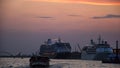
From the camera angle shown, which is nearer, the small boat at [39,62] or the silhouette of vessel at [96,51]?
the small boat at [39,62]

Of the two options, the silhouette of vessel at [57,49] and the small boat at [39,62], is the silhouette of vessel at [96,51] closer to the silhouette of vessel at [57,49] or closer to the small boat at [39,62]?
the silhouette of vessel at [57,49]

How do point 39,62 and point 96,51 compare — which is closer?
point 39,62

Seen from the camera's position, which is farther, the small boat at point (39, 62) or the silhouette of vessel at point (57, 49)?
the silhouette of vessel at point (57, 49)

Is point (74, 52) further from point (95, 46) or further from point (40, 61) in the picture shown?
point (40, 61)

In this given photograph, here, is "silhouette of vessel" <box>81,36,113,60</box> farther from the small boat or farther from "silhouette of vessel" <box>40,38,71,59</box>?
the small boat

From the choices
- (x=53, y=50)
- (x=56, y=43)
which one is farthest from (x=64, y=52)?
(x=53, y=50)

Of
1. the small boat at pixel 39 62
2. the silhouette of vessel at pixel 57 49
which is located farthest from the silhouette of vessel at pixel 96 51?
the small boat at pixel 39 62

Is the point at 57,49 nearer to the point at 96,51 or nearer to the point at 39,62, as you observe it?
the point at 96,51

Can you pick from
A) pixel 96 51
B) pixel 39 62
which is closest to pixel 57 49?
pixel 96 51

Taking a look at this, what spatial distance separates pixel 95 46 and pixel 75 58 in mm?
7618

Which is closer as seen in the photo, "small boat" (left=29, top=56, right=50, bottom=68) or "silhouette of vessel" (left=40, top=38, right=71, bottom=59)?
"small boat" (left=29, top=56, right=50, bottom=68)

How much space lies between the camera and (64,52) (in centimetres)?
6506

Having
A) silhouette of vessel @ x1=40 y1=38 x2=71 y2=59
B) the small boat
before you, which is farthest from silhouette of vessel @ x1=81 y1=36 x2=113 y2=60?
the small boat

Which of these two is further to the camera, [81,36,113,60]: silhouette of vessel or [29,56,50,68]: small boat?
[81,36,113,60]: silhouette of vessel
